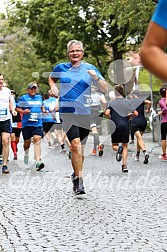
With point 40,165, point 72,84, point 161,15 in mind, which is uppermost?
point 161,15

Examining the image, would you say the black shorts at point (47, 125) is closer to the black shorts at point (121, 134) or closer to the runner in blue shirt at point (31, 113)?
the runner in blue shirt at point (31, 113)

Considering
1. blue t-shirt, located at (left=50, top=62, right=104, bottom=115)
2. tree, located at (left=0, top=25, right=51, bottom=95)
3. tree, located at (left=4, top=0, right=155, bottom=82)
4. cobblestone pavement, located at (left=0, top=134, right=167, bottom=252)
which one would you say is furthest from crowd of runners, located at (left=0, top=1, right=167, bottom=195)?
tree, located at (left=0, top=25, right=51, bottom=95)

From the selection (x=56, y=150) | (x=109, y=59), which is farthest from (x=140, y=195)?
(x=109, y=59)

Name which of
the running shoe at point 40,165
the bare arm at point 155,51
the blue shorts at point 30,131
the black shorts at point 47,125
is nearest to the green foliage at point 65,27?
the black shorts at point 47,125

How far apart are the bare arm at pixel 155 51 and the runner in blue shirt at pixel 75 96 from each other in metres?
5.58

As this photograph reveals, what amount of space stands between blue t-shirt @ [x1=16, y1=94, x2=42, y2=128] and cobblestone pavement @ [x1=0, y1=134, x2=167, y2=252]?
991 mm

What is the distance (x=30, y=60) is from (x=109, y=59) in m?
14.7

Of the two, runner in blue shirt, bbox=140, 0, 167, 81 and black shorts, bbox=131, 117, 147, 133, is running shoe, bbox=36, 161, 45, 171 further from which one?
runner in blue shirt, bbox=140, 0, 167, 81

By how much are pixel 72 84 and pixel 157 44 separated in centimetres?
585

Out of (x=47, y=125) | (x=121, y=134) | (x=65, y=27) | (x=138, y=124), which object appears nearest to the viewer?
(x=121, y=134)

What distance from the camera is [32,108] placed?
1228 centimetres

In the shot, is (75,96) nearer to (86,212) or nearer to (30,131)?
(86,212)

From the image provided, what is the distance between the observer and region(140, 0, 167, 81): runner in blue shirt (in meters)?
2.23

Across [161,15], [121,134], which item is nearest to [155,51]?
[161,15]
